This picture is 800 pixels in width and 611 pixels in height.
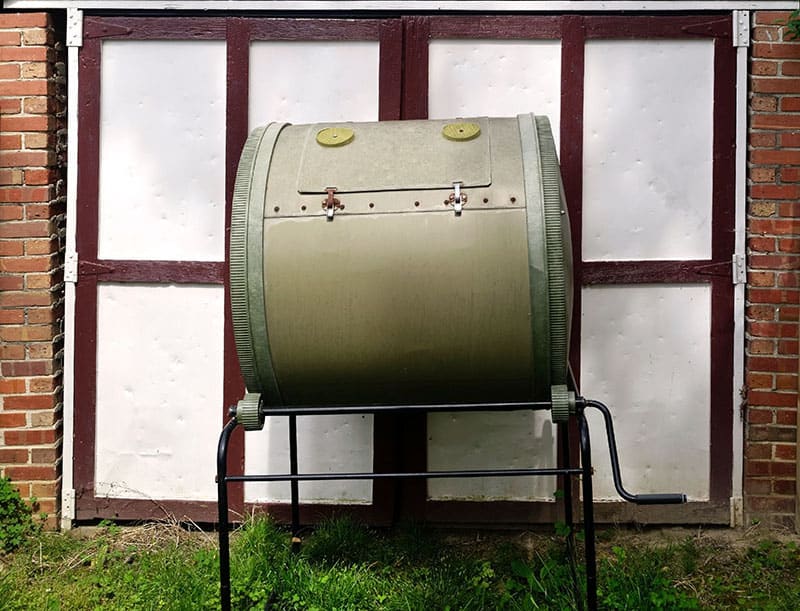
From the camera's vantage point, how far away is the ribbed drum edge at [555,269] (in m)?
3.25

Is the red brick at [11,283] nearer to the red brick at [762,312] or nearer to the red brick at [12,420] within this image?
the red brick at [12,420]

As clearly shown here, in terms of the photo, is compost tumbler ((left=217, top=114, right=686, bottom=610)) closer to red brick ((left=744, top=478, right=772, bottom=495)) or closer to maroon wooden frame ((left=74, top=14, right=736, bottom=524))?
maroon wooden frame ((left=74, top=14, right=736, bottom=524))

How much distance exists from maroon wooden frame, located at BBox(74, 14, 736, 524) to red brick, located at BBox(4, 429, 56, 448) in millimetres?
123

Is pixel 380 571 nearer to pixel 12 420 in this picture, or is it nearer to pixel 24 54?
pixel 12 420

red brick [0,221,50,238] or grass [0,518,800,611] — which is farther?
red brick [0,221,50,238]

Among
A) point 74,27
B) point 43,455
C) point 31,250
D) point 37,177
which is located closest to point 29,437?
point 43,455

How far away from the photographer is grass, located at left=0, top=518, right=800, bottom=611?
151 inches

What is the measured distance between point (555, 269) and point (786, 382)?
5.52 ft

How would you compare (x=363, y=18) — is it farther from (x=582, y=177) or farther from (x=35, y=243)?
(x=35, y=243)

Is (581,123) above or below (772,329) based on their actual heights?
above

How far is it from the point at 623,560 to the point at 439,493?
845 mm

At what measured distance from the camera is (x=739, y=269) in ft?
14.3

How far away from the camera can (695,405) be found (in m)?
4.42

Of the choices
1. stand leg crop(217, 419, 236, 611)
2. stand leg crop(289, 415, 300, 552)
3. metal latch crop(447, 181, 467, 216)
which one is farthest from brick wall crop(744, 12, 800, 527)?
stand leg crop(217, 419, 236, 611)
